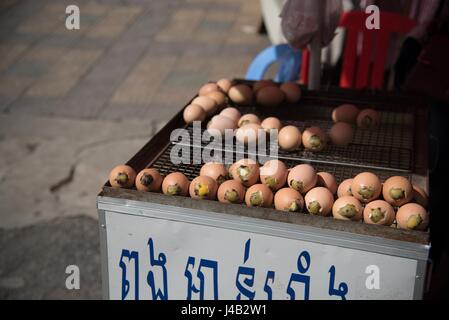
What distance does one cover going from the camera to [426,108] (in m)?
2.57

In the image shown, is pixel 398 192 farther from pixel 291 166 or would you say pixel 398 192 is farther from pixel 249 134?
pixel 249 134

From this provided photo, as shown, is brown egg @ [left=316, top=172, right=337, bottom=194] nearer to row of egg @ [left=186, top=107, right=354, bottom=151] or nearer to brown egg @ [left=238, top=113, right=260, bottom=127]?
row of egg @ [left=186, top=107, right=354, bottom=151]

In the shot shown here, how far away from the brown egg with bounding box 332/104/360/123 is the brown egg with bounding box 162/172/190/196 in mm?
833

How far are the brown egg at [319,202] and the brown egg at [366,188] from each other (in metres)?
0.08

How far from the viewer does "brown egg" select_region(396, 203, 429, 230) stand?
173 cm

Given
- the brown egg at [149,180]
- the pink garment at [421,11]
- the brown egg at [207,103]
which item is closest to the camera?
the brown egg at [149,180]

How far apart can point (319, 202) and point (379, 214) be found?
0.63 ft

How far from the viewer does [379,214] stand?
1.77 m

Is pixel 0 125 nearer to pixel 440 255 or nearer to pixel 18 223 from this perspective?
pixel 18 223

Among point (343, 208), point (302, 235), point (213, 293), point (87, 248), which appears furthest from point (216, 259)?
point (87, 248)

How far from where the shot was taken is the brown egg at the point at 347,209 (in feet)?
5.90

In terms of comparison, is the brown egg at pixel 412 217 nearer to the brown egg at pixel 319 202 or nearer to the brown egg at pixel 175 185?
the brown egg at pixel 319 202

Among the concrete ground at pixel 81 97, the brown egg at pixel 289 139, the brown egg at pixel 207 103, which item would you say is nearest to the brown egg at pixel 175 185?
the brown egg at pixel 289 139

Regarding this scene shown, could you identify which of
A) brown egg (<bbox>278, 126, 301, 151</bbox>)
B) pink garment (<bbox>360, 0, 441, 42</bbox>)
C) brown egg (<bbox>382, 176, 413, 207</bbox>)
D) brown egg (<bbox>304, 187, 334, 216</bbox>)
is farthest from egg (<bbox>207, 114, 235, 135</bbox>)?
pink garment (<bbox>360, 0, 441, 42</bbox>)
